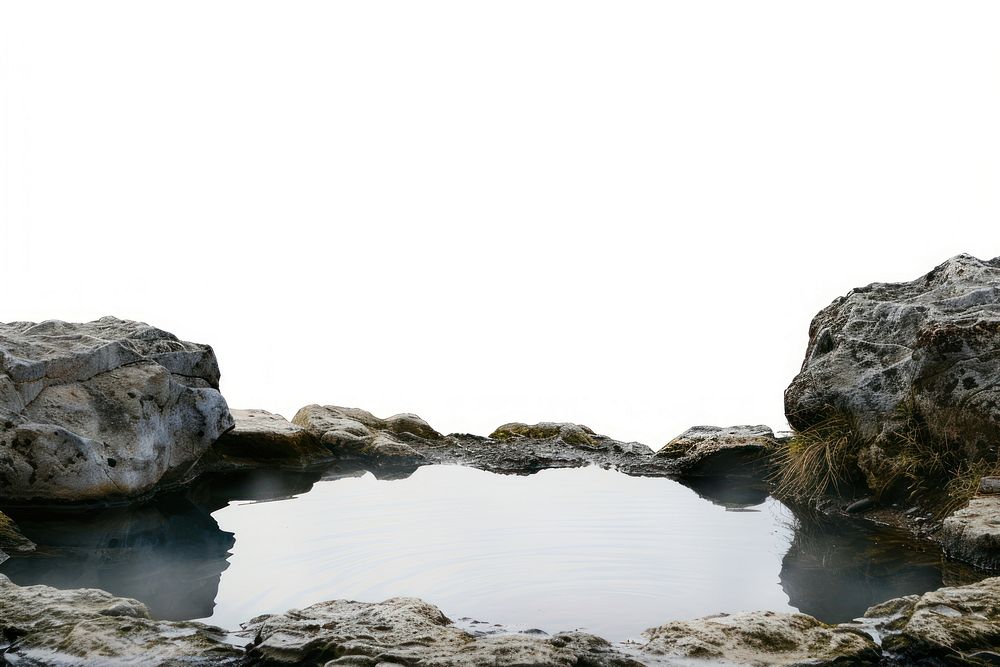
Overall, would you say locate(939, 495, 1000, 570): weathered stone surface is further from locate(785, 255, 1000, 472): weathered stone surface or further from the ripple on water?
the ripple on water

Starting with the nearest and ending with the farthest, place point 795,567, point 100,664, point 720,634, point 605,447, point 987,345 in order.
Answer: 1. point 100,664
2. point 720,634
3. point 795,567
4. point 987,345
5. point 605,447

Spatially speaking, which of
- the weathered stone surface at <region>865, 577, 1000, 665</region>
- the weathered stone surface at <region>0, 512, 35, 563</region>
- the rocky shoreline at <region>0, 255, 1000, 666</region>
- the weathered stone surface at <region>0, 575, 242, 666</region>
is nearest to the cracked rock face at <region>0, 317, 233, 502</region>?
the rocky shoreline at <region>0, 255, 1000, 666</region>

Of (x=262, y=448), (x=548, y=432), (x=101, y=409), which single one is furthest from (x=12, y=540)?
(x=548, y=432)

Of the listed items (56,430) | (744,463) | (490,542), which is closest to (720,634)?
(490,542)

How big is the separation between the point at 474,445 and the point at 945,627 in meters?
9.10

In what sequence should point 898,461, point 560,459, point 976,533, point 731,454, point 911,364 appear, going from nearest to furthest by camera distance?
point 976,533
point 898,461
point 911,364
point 731,454
point 560,459

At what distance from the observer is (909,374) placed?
818 centimetres

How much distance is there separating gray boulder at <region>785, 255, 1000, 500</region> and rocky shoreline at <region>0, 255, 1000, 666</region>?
20 mm

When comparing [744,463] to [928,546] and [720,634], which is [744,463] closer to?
[928,546]

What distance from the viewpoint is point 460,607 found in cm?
517

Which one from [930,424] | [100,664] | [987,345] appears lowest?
[100,664]

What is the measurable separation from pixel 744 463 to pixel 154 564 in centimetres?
698

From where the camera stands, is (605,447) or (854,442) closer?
(854,442)

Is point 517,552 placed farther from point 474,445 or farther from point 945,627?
point 474,445
